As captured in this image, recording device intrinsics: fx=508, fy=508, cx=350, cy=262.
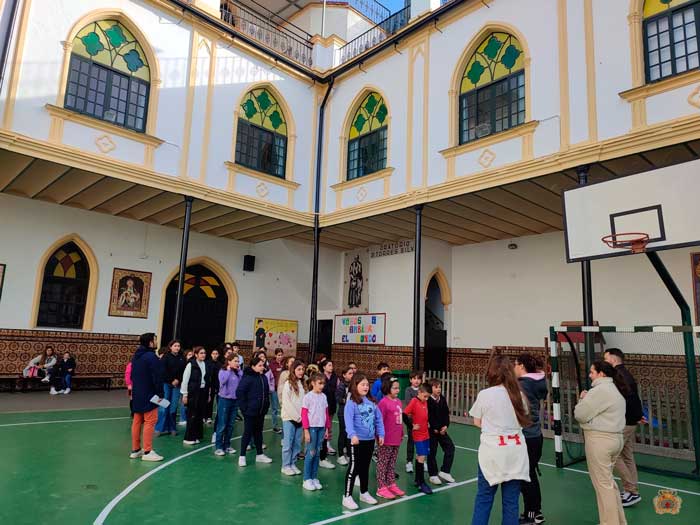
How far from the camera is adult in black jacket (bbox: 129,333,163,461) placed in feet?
22.0

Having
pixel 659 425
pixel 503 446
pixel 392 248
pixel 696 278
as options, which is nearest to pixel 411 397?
pixel 503 446

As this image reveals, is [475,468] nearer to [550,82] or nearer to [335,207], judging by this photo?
[550,82]

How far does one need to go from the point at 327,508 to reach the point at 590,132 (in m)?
8.05

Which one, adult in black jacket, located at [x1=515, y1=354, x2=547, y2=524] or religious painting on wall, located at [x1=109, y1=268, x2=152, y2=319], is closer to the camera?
adult in black jacket, located at [x1=515, y1=354, x2=547, y2=524]

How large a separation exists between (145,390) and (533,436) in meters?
4.83

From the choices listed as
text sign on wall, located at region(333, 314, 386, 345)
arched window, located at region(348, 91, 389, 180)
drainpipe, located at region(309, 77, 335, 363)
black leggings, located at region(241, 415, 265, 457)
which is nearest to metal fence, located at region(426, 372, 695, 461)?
black leggings, located at region(241, 415, 265, 457)

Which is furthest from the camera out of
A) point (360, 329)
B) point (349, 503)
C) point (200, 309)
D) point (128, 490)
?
point (360, 329)

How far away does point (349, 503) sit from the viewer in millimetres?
5297

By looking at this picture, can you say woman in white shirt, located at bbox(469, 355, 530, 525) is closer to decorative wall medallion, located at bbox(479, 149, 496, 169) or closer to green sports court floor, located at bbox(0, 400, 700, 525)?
green sports court floor, located at bbox(0, 400, 700, 525)

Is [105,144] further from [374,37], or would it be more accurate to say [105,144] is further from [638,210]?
[638,210]

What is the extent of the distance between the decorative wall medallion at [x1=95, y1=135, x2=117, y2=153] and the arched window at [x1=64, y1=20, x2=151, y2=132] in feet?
1.76

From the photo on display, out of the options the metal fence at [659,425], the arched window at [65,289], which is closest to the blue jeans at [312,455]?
the metal fence at [659,425]

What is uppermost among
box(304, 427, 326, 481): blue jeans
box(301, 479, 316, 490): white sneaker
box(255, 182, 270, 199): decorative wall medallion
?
box(255, 182, 270, 199): decorative wall medallion

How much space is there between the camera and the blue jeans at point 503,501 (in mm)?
3904
